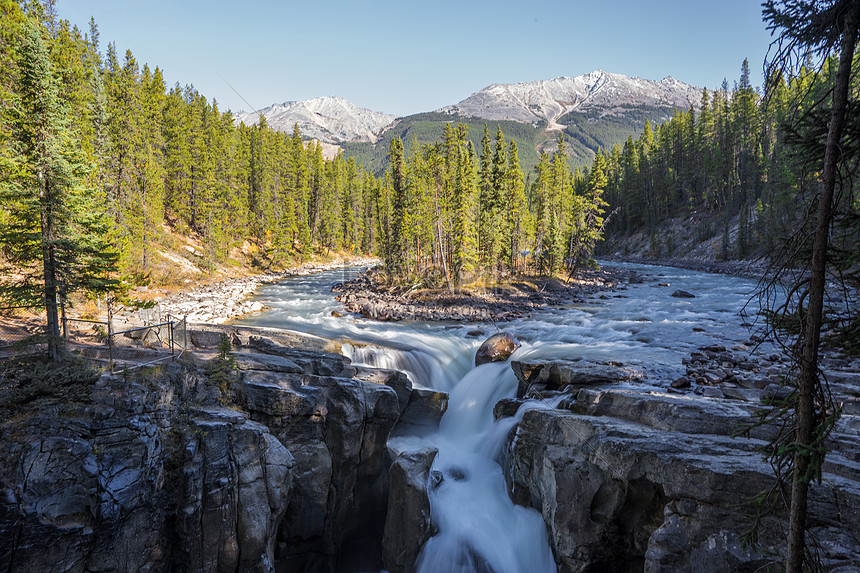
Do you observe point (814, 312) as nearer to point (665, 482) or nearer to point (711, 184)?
point (665, 482)

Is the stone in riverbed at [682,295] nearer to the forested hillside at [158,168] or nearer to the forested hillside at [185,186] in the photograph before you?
the forested hillside at [185,186]

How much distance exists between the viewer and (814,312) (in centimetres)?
426

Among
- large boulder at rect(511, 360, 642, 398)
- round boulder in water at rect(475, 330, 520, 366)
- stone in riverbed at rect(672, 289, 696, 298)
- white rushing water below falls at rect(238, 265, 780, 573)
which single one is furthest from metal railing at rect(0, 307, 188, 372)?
stone in riverbed at rect(672, 289, 696, 298)

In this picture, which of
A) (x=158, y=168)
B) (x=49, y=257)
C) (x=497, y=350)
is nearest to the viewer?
(x=49, y=257)

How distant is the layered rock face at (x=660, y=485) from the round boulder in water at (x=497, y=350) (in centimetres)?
782

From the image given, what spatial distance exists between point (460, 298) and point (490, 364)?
16.0m

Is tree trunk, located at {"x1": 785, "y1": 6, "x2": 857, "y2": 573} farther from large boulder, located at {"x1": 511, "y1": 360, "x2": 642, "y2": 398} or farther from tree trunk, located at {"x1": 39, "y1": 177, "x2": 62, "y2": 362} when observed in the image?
tree trunk, located at {"x1": 39, "y1": 177, "x2": 62, "y2": 362}

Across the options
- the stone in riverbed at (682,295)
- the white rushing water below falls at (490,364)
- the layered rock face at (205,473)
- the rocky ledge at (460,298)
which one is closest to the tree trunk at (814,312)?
the white rushing water below falls at (490,364)

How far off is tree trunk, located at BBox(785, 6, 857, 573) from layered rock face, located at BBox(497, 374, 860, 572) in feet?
4.60

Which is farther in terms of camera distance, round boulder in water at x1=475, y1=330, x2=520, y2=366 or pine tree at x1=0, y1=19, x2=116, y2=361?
round boulder in water at x1=475, y1=330, x2=520, y2=366

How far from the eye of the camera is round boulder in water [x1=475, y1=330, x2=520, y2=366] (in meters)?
20.1

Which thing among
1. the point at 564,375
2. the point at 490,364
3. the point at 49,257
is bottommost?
the point at 490,364

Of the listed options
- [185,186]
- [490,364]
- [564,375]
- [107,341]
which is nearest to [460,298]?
[490,364]

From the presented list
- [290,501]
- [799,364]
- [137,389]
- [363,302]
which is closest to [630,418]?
[799,364]
